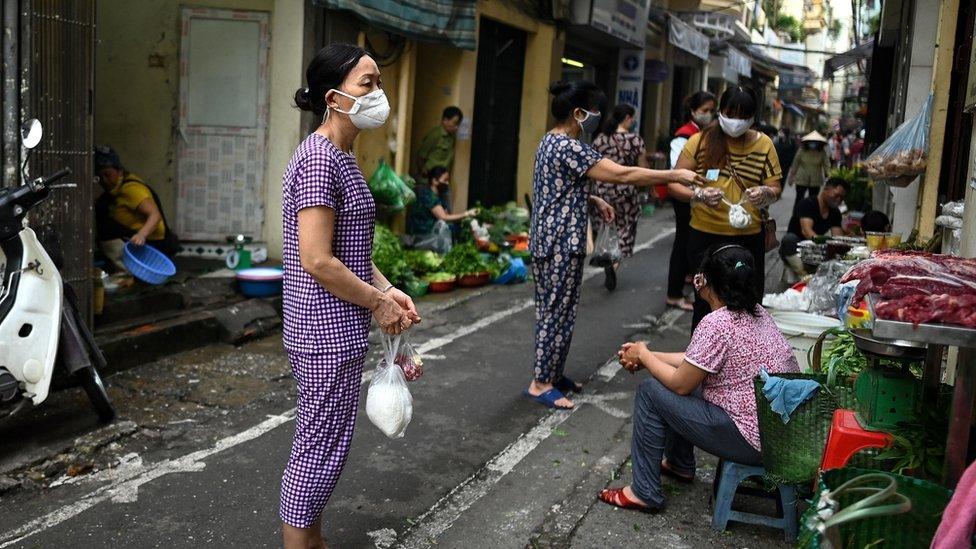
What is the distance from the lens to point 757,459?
415 cm

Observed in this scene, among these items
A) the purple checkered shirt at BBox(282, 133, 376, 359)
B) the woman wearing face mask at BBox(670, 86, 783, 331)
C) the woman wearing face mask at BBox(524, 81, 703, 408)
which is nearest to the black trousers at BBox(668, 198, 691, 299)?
the woman wearing face mask at BBox(670, 86, 783, 331)

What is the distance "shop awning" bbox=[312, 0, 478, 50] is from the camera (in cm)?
917

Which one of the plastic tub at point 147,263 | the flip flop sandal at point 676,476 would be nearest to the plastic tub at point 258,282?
the plastic tub at point 147,263

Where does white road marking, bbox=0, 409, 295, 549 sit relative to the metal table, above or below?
below

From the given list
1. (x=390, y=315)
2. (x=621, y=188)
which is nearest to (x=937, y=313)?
(x=390, y=315)

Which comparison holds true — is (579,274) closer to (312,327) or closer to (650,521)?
(650,521)

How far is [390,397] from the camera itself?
358cm

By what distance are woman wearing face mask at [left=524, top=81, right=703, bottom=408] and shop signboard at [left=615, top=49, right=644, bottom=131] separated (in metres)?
13.3

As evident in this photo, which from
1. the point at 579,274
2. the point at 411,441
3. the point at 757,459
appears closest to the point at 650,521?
the point at 757,459

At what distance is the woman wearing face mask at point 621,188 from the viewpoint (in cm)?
949

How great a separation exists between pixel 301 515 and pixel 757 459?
2002mm

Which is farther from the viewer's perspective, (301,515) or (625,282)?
(625,282)

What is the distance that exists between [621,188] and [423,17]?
9.97 feet

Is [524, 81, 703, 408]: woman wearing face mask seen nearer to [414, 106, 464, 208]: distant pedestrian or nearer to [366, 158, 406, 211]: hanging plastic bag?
[366, 158, 406, 211]: hanging plastic bag
